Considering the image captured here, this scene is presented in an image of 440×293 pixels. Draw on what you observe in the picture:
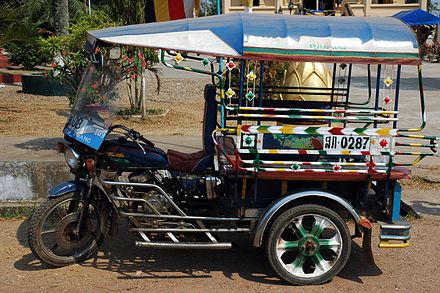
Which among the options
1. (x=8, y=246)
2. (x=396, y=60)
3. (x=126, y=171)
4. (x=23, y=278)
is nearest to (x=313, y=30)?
(x=396, y=60)

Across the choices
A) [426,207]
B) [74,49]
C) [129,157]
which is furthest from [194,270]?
[74,49]

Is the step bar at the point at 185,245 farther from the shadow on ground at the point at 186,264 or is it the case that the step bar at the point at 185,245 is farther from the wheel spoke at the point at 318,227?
the wheel spoke at the point at 318,227

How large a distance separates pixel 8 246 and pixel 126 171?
4.94ft

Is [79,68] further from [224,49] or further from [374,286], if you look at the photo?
[374,286]

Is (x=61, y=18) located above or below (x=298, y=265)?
above

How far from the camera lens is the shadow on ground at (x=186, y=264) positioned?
4836mm

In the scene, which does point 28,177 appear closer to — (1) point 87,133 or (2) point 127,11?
(1) point 87,133

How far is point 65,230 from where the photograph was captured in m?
4.89

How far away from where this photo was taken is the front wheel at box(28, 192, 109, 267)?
4.74 m

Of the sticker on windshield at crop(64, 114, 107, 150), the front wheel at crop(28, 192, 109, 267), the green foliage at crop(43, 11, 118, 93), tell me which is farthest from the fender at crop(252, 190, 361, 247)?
the green foliage at crop(43, 11, 118, 93)

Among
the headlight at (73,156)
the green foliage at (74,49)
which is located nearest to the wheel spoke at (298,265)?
the headlight at (73,156)

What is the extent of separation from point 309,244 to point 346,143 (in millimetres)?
884

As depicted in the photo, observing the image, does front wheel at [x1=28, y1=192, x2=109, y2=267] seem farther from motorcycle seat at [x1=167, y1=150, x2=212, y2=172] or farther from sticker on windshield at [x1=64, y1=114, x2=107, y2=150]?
motorcycle seat at [x1=167, y1=150, x2=212, y2=172]

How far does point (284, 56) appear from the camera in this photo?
4324 millimetres
